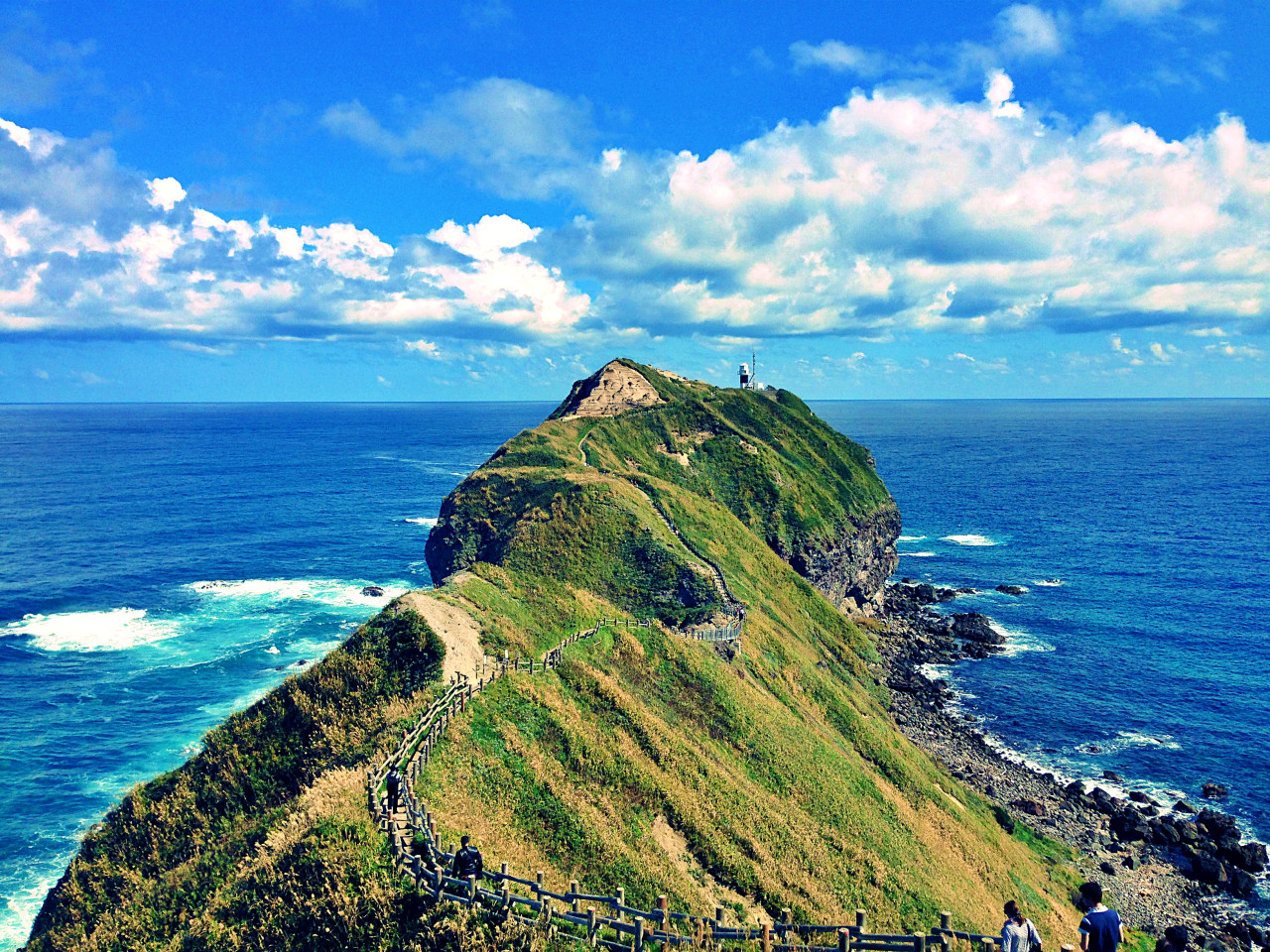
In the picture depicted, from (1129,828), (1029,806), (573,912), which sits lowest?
(1129,828)

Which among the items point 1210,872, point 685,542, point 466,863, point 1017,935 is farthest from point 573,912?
point 1210,872

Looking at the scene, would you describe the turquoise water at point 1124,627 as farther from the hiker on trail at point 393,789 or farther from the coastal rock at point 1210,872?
the hiker on trail at point 393,789

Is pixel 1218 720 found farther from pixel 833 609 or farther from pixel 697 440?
pixel 697 440

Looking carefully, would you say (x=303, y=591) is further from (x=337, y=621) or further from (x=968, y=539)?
(x=968, y=539)

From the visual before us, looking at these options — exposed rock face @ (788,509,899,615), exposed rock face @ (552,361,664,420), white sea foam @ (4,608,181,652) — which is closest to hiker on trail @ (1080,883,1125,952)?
exposed rock face @ (788,509,899,615)

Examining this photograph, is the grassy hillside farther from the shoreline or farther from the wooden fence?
the shoreline
